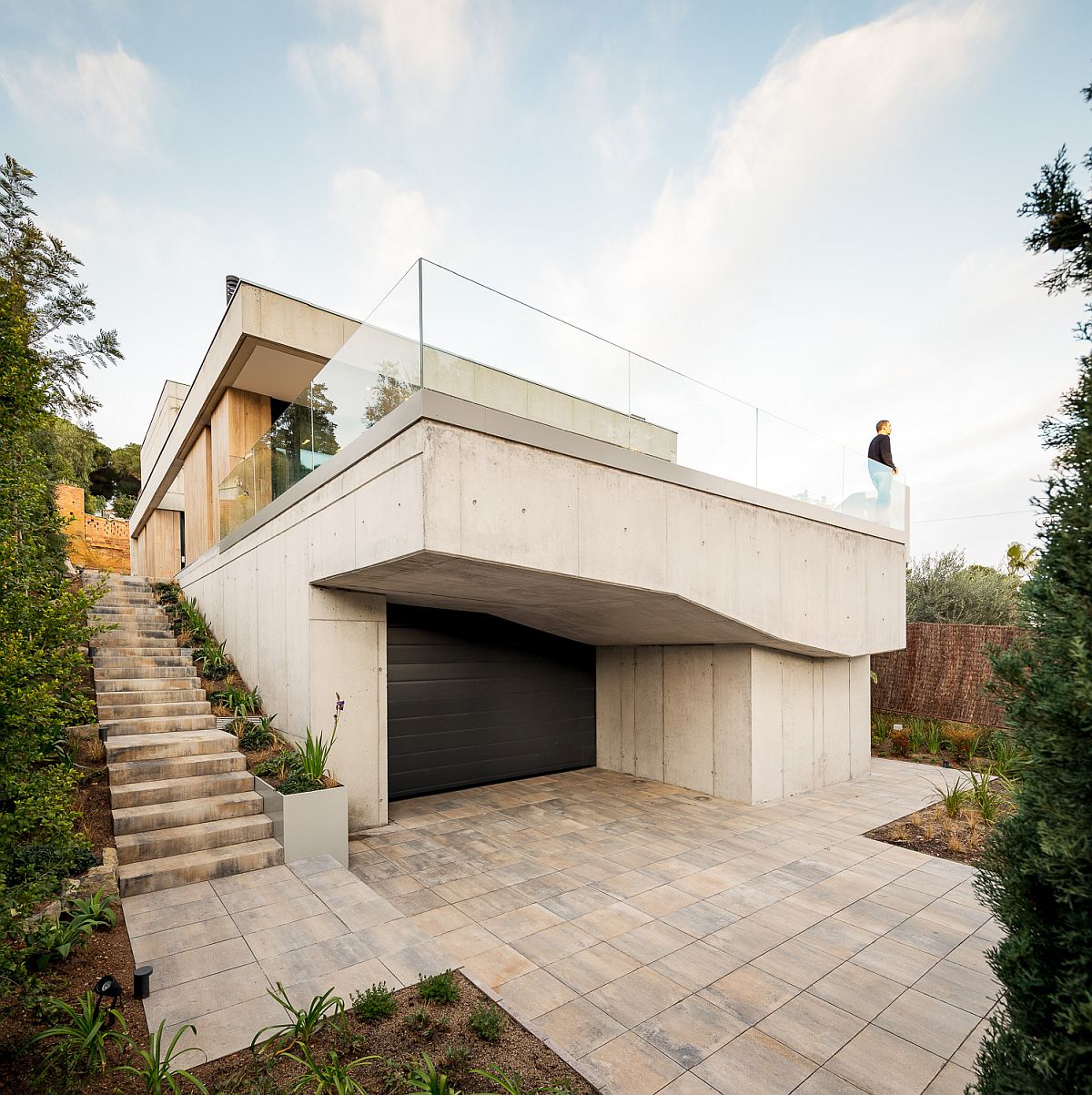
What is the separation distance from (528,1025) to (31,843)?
12.6 ft

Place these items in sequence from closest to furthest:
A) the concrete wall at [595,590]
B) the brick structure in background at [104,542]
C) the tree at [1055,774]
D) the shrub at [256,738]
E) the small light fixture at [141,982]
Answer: the tree at [1055,774] → the small light fixture at [141,982] → the concrete wall at [595,590] → the shrub at [256,738] → the brick structure in background at [104,542]

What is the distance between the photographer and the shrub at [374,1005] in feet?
10.3

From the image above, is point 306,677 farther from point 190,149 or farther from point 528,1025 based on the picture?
point 190,149

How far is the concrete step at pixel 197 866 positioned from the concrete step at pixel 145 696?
285 centimetres

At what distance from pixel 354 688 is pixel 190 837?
76.8 inches

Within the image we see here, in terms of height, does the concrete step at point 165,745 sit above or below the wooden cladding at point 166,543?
below

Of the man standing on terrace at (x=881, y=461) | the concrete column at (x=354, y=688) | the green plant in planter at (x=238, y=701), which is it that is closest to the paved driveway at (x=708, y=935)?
the concrete column at (x=354, y=688)

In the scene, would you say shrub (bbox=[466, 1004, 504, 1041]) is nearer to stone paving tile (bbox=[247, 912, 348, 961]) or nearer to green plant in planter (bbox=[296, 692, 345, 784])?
stone paving tile (bbox=[247, 912, 348, 961])

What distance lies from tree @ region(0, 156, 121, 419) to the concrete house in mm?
5175

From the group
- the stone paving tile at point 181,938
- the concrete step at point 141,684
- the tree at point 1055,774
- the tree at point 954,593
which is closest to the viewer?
the tree at point 1055,774

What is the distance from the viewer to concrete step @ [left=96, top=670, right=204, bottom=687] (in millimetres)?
7562

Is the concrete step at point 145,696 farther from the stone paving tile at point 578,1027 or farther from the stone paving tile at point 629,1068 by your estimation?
the stone paving tile at point 629,1068

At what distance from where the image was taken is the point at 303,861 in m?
5.38

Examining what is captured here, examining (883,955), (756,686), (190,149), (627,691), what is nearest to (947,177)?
(756,686)
